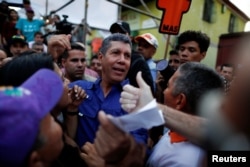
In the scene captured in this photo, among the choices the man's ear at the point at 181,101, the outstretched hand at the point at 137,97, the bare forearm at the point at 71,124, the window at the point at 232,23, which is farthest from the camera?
the window at the point at 232,23

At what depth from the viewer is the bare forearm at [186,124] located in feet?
4.14

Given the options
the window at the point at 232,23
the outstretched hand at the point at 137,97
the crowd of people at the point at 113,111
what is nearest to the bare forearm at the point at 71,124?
the crowd of people at the point at 113,111

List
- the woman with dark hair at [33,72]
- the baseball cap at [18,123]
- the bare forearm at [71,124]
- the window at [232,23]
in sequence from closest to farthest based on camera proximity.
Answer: the baseball cap at [18,123] < the woman with dark hair at [33,72] < the bare forearm at [71,124] < the window at [232,23]

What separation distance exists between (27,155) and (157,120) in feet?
1.66

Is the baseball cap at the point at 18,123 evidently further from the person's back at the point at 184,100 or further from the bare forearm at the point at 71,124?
the bare forearm at the point at 71,124

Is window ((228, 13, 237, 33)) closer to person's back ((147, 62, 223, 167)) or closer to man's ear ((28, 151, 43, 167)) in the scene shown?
person's back ((147, 62, 223, 167))

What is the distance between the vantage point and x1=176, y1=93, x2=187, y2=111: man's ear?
1.68m

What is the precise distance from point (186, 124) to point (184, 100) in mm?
385

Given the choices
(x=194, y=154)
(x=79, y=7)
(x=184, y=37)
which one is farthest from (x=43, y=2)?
(x=194, y=154)

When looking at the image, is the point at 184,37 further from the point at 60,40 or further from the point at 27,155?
the point at 27,155

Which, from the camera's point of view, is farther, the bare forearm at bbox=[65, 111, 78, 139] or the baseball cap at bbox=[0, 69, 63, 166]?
the bare forearm at bbox=[65, 111, 78, 139]

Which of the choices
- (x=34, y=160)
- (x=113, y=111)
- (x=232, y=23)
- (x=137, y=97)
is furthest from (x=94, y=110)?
(x=232, y=23)

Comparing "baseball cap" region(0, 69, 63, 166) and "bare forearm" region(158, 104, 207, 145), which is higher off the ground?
"baseball cap" region(0, 69, 63, 166)

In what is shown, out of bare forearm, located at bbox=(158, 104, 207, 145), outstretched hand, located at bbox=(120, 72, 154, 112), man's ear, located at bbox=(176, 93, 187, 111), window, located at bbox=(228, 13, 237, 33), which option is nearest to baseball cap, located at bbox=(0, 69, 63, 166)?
outstretched hand, located at bbox=(120, 72, 154, 112)
